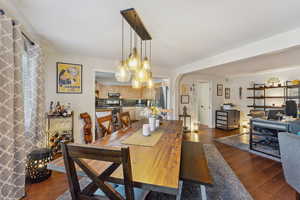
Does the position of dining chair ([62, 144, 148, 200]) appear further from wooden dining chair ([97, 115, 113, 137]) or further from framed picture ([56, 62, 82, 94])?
framed picture ([56, 62, 82, 94])

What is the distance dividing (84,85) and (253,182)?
3.82 metres

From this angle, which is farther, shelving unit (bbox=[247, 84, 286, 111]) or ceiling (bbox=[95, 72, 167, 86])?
ceiling (bbox=[95, 72, 167, 86])

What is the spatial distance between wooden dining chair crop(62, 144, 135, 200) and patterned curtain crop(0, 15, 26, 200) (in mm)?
1078

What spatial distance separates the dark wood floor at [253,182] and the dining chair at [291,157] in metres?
0.37

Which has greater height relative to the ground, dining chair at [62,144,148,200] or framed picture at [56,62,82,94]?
framed picture at [56,62,82,94]

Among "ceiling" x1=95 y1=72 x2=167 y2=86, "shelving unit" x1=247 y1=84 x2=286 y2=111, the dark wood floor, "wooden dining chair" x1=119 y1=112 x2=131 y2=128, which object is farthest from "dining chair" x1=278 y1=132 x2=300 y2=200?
"shelving unit" x1=247 y1=84 x2=286 y2=111

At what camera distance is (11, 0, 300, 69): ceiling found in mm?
1452

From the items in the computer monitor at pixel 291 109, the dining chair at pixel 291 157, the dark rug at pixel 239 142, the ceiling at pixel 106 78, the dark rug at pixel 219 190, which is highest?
the ceiling at pixel 106 78

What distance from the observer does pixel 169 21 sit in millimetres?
1756

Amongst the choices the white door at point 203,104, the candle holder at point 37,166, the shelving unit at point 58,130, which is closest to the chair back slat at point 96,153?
the candle holder at point 37,166

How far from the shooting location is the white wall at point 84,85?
2982 millimetres

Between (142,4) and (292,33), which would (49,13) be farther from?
(292,33)

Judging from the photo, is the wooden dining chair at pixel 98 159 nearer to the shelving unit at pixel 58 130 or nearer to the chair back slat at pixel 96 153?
the chair back slat at pixel 96 153

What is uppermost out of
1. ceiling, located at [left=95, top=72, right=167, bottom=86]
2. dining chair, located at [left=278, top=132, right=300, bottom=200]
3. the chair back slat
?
ceiling, located at [left=95, top=72, right=167, bottom=86]
